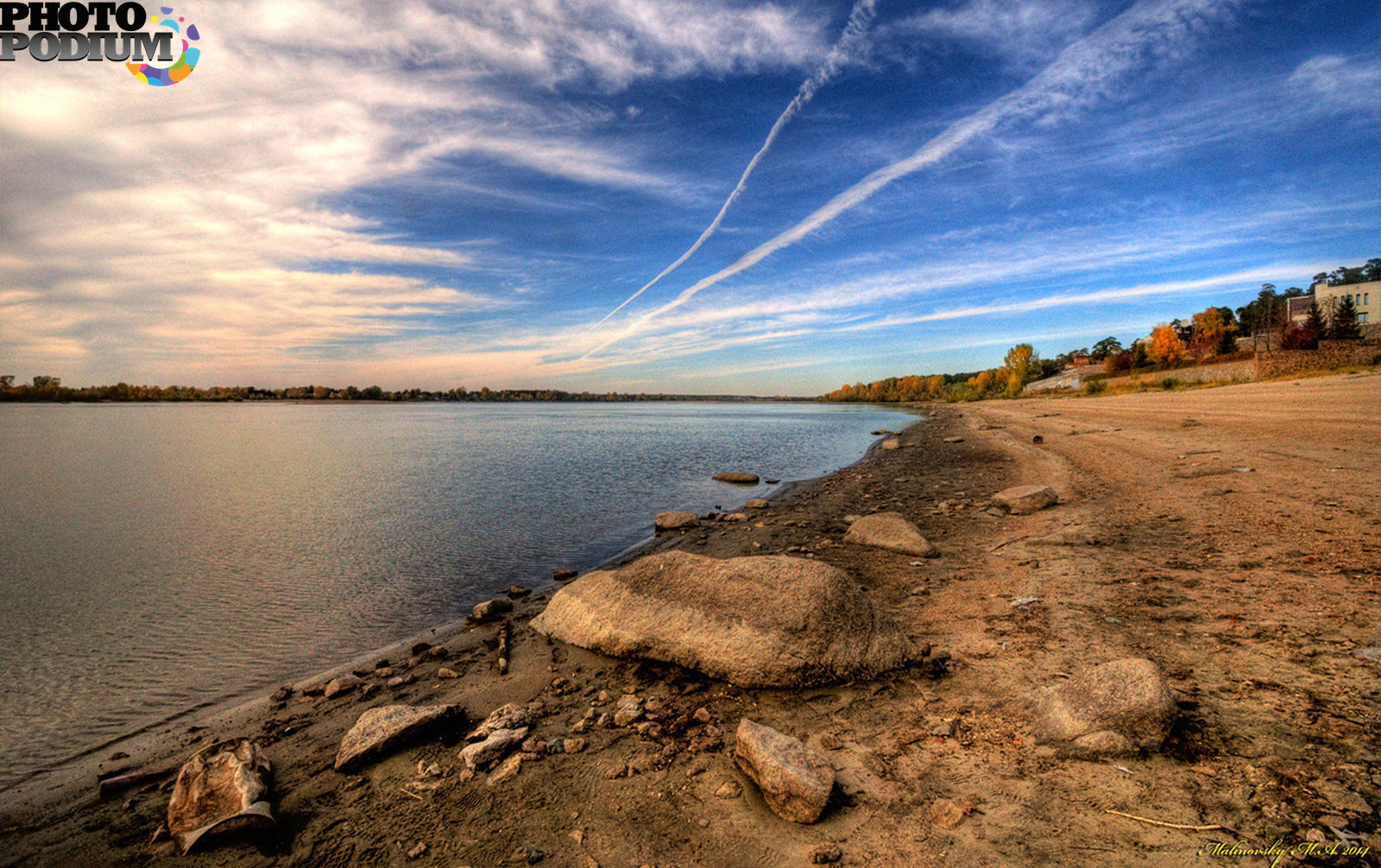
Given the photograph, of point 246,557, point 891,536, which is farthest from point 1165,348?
point 246,557

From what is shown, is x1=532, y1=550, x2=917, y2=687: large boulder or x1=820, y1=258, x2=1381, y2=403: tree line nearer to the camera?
x1=532, y1=550, x2=917, y2=687: large boulder

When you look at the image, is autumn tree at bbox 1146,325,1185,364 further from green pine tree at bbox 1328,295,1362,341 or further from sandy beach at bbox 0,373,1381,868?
sandy beach at bbox 0,373,1381,868

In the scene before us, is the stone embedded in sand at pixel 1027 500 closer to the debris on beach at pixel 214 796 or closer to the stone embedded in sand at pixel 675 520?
the stone embedded in sand at pixel 675 520

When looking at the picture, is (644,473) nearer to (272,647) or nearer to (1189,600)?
(272,647)

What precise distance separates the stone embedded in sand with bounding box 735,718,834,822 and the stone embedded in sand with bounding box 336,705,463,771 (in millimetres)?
2894

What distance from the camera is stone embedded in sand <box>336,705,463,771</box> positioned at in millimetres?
4434

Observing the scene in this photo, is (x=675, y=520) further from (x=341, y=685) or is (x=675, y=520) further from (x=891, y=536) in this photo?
(x=341, y=685)

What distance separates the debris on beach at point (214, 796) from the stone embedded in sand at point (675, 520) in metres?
10.2

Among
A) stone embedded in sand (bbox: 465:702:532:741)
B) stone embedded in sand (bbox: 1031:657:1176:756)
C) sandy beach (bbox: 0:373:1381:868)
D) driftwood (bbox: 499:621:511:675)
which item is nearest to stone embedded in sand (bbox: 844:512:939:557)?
sandy beach (bbox: 0:373:1381:868)

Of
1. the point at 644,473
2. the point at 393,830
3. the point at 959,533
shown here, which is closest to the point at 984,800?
the point at 393,830

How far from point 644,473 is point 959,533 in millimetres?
15378

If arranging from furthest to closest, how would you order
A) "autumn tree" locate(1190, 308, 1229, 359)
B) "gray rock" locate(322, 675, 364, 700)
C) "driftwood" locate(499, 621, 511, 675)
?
"autumn tree" locate(1190, 308, 1229, 359) → "driftwood" locate(499, 621, 511, 675) → "gray rock" locate(322, 675, 364, 700)

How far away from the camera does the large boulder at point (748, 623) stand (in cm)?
509

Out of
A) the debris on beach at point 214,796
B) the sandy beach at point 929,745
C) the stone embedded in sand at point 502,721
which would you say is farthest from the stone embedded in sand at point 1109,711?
the debris on beach at point 214,796
